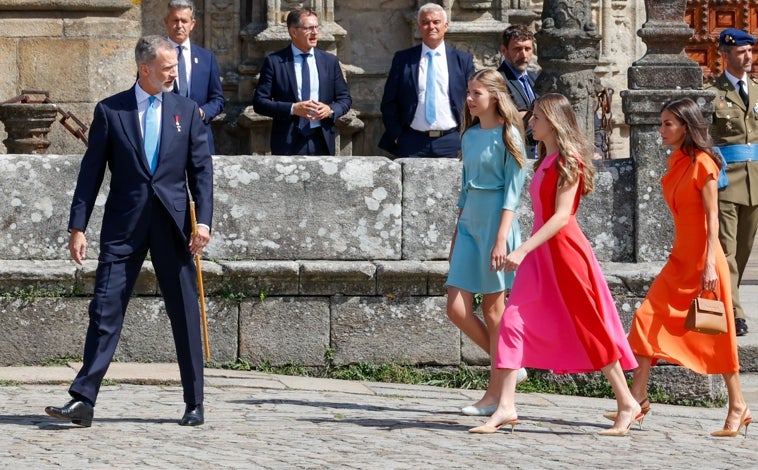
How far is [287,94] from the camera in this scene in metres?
10.6

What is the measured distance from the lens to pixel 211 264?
9039 millimetres

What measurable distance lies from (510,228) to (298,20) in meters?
3.36

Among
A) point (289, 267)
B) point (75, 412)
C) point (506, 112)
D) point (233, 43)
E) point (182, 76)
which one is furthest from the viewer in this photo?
point (233, 43)

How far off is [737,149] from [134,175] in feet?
13.7

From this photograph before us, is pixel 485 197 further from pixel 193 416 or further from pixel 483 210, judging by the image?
pixel 193 416

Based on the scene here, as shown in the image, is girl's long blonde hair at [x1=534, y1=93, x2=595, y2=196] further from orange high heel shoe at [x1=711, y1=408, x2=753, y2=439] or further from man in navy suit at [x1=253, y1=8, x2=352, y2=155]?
man in navy suit at [x1=253, y1=8, x2=352, y2=155]

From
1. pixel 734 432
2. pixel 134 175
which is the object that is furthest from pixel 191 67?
pixel 734 432

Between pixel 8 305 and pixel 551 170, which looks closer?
pixel 551 170

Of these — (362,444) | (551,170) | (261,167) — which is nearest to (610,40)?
(261,167)

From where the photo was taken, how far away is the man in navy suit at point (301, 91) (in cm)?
1052

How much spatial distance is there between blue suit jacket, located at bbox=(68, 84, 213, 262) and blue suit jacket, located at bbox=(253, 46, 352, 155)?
111 inches

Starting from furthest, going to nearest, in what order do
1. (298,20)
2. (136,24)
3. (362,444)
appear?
(136,24) < (298,20) < (362,444)

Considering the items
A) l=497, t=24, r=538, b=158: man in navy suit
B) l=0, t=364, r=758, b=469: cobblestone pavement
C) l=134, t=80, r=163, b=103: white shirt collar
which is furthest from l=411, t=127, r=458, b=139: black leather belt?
l=134, t=80, r=163, b=103: white shirt collar

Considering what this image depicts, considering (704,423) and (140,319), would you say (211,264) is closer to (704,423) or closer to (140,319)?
(140,319)
